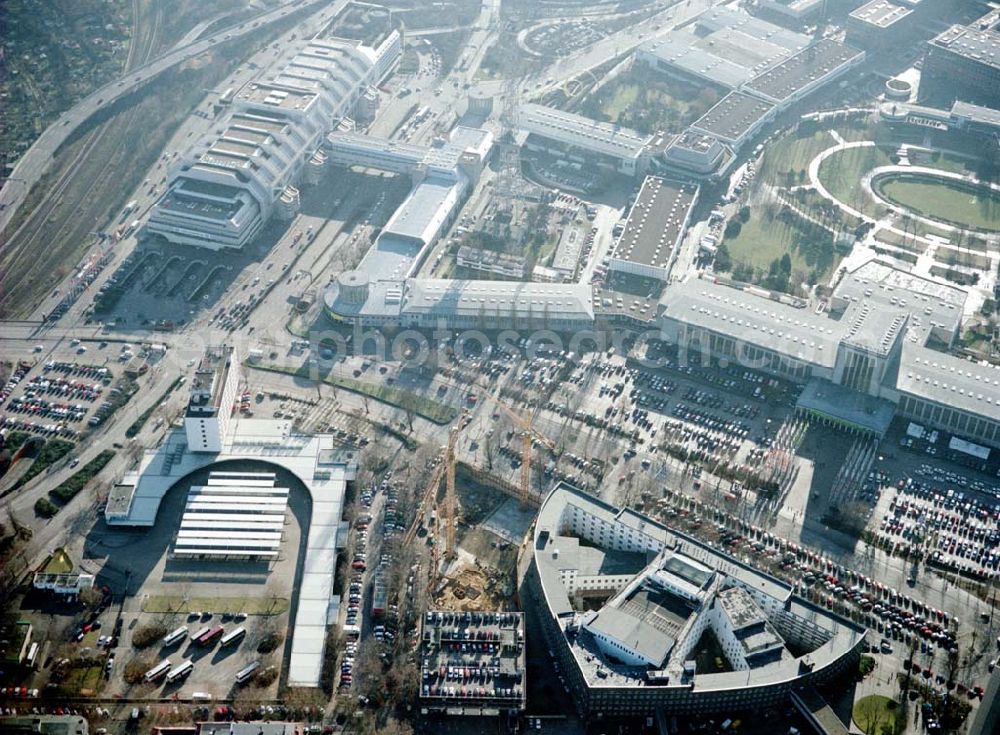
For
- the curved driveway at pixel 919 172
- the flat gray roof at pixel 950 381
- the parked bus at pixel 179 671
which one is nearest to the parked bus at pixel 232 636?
the parked bus at pixel 179 671

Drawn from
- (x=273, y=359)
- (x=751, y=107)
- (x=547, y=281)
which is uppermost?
(x=751, y=107)

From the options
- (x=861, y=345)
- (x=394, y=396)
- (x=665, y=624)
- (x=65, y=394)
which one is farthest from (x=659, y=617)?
(x=65, y=394)

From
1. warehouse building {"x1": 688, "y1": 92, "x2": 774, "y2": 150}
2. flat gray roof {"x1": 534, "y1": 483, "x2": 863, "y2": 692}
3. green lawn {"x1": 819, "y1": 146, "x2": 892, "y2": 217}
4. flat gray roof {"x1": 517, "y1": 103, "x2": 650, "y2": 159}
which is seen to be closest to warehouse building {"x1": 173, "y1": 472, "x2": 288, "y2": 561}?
flat gray roof {"x1": 534, "y1": 483, "x2": 863, "y2": 692}

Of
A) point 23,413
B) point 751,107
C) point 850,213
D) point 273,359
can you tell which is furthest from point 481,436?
point 751,107

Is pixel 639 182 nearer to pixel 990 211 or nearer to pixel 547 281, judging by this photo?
pixel 547 281

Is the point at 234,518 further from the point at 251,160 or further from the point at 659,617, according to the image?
the point at 251,160

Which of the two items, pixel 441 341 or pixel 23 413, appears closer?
→ pixel 23 413
